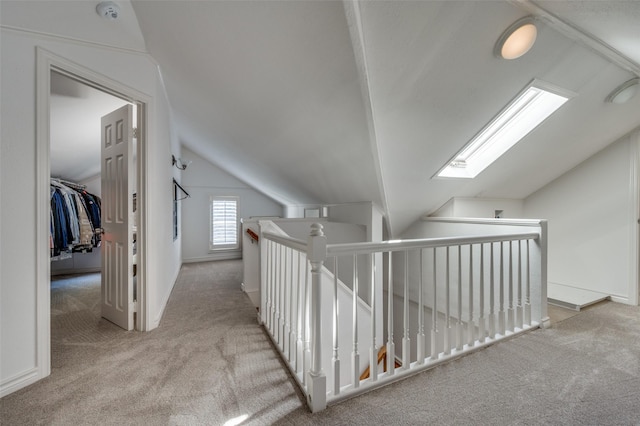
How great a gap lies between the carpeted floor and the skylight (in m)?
1.70

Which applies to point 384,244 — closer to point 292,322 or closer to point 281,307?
point 292,322

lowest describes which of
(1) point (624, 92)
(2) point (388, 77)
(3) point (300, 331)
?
(3) point (300, 331)

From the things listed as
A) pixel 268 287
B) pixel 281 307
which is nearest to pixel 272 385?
pixel 281 307

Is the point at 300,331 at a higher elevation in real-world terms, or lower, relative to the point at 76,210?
lower

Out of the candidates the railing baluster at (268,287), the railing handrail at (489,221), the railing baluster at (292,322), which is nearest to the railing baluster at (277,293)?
the railing baluster at (268,287)

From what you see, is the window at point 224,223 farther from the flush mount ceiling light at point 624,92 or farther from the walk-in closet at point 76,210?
the flush mount ceiling light at point 624,92

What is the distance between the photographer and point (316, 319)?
1.25m

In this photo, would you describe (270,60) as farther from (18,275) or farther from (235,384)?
(235,384)

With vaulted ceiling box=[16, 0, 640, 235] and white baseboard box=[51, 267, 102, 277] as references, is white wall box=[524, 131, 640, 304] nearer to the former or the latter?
vaulted ceiling box=[16, 0, 640, 235]

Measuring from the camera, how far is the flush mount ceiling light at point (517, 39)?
5.14ft

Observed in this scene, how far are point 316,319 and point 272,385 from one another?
570mm

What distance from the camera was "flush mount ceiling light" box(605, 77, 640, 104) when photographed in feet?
7.34

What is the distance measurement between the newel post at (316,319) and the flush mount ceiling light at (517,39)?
168 centimetres

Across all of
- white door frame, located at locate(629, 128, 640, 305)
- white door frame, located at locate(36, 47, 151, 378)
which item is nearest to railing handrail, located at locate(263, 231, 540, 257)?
white door frame, located at locate(36, 47, 151, 378)
